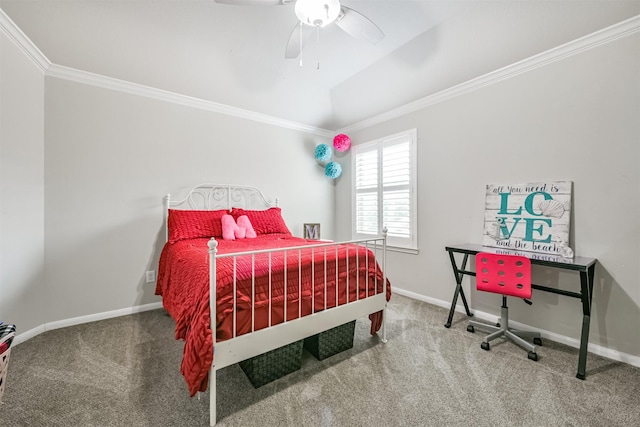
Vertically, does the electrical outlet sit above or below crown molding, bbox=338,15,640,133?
below

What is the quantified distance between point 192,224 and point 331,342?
1.87 m

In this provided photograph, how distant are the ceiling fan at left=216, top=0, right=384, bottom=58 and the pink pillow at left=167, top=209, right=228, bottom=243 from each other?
6.29 ft

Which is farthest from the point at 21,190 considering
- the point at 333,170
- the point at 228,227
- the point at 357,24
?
the point at 333,170

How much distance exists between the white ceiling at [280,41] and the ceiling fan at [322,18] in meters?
0.44

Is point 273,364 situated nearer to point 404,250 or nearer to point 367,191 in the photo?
point 404,250

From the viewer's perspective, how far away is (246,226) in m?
3.02

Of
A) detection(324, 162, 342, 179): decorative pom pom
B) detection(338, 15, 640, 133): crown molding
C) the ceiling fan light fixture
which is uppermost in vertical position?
detection(338, 15, 640, 133): crown molding

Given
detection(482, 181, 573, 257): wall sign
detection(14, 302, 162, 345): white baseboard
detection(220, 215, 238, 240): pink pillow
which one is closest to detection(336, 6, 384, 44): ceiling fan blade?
detection(482, 181, 573, 257): wall sign

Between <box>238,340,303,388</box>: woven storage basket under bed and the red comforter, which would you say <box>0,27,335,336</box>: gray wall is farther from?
<box>238,340,303,388</box>: woven storage basket under bed

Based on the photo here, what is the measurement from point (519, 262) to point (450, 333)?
89 cm

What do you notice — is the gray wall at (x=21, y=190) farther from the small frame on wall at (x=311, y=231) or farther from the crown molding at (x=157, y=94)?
the small frame on wall at (x=311, y=231)

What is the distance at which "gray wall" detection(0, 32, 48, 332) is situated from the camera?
2012 mm

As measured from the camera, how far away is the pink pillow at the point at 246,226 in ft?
9.84

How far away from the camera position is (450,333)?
240 centimetres
